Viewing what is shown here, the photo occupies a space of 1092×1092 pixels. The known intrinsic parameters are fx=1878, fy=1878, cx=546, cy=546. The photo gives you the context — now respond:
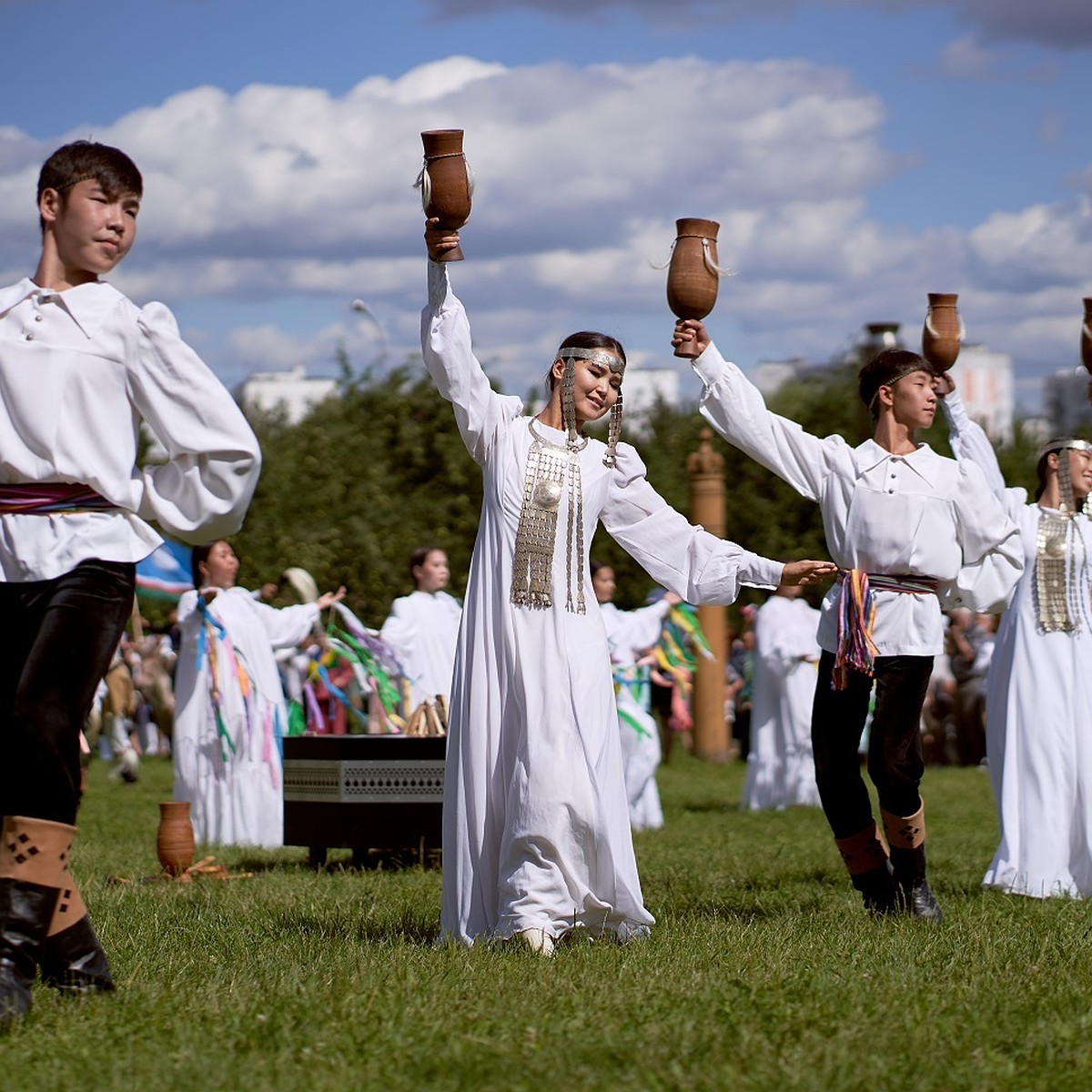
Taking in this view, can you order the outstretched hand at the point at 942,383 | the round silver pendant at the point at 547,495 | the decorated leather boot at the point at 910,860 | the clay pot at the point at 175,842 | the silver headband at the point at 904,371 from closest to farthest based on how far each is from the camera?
1. the round silver pendant at the point at 547,495
2. the decorated leather boot at the point at 910,860
3. the silver headband at the point at 904,371
4. the outstretched hand at the point at 942,383
5. the clay pot at the point at 175,842

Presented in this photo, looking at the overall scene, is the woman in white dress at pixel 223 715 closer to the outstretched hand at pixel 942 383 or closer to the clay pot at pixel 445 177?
the outstretched hand at pixel 942 383

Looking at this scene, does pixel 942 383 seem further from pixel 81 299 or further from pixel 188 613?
pixel 188 613

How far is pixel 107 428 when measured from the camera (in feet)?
16.6

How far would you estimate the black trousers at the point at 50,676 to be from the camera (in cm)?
493

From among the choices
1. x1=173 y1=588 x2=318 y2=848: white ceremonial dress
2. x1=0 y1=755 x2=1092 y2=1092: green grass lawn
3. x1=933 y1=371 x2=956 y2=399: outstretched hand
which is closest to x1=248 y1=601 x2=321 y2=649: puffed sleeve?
x1=173 y1=588 x2=318 y2=848: white ceremonial dress

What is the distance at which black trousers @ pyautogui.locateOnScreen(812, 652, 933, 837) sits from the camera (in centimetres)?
779

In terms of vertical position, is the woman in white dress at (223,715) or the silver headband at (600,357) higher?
the silver headband at (600,357)

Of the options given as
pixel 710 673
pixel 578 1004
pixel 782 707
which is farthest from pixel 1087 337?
pixel 710 673

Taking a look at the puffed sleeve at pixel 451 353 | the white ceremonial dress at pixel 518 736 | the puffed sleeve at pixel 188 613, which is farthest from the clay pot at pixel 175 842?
the puffed sleeve at pixel 451 353

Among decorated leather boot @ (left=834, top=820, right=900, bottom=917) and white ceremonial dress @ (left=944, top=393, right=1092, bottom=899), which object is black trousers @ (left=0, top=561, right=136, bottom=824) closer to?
decorated leather boot @ (left=834, top=820, right=900, bottom=917)

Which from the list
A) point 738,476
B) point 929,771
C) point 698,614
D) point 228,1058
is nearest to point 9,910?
point 228,1058

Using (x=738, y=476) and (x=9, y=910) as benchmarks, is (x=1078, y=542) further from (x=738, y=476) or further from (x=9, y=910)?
(x=738, y=476)

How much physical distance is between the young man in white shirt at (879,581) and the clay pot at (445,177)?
156cm

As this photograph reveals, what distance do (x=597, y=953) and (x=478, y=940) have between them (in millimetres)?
428
